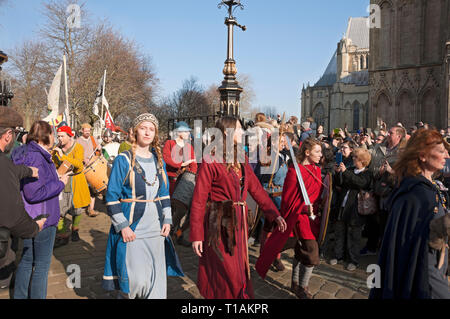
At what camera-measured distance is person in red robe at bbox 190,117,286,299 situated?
126 inches

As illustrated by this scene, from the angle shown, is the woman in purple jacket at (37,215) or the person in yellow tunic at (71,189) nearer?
the woman in purple jacket at (37,215)

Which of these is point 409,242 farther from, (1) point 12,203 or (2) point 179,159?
(2) point 179,159

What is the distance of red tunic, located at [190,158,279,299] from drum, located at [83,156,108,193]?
4616mm

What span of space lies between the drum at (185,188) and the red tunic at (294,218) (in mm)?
2113

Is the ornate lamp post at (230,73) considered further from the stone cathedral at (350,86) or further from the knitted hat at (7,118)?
the stone cathedral at (350,86)

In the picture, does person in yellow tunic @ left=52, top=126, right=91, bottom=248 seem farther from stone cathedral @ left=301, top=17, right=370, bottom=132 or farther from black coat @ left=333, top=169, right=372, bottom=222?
stone cathedral @ left=301, top=17, right=370, bottom=132

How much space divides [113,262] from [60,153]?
285 cm

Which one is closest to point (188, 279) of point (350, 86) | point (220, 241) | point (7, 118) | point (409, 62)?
point (220, 241)

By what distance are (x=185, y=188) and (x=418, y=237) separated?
4118mm

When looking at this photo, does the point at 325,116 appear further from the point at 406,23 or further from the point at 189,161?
the point at 189,161

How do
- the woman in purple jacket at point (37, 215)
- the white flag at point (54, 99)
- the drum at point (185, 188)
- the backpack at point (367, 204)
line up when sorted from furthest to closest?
the white flag at point (54, 99) < the drum at point (185, 188) < the backpack at point (367, 204) < the woman in purple jacket at point (37, 215)

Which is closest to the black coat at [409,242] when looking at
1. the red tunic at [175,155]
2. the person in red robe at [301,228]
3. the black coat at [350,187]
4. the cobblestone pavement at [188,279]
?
the person in red robe at [301,228]

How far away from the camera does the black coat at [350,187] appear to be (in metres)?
5.32

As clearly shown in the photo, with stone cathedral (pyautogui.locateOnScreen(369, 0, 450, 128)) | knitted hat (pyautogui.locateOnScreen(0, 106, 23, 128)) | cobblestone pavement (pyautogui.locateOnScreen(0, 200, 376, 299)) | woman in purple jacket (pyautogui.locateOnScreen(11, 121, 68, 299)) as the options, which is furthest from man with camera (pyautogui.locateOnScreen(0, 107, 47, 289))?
stone cathedral (pyautogui.locateOnScreen(369, 0, 450, 128))
